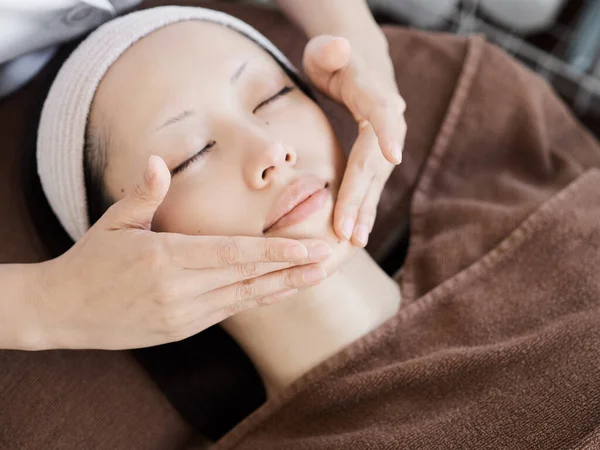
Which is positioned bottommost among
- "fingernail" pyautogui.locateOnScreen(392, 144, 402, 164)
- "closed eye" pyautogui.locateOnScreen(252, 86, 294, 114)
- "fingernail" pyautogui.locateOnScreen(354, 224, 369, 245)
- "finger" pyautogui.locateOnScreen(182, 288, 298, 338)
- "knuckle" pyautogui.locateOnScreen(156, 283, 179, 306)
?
"finger" pyautogui.locateOnScreen(182, 288, 298, 338)

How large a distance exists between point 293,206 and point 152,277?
0.69 ft

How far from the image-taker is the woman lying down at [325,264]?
0.74m

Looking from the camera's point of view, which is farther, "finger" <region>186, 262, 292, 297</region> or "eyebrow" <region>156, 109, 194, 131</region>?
"eyebrow" <region>156, 109, 194, 131</region>

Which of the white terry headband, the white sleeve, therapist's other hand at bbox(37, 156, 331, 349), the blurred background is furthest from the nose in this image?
the blurred background

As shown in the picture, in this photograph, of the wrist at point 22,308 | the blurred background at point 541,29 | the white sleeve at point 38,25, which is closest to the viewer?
the wrist at point 22,308

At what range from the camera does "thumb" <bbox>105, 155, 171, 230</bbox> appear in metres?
0.61

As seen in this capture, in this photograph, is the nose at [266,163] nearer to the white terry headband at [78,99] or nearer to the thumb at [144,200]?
the thumb at [144,200]

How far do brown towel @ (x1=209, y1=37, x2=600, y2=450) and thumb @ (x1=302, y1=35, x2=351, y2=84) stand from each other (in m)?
0.38

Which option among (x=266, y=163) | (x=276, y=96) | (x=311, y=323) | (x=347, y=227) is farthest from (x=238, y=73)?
(x=311, y=323)

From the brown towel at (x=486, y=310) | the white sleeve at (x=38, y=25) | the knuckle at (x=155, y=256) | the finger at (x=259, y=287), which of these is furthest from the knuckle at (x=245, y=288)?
the white sleeve at (x=38, y=25)

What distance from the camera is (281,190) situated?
2.45 ft

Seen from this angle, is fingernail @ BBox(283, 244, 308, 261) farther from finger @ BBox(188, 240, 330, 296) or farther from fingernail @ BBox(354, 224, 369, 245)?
fingernail @ BBox(354, 224, 369, 245)

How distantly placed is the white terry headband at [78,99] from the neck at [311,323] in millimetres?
325

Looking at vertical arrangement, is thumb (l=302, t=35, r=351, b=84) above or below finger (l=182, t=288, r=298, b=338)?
above
